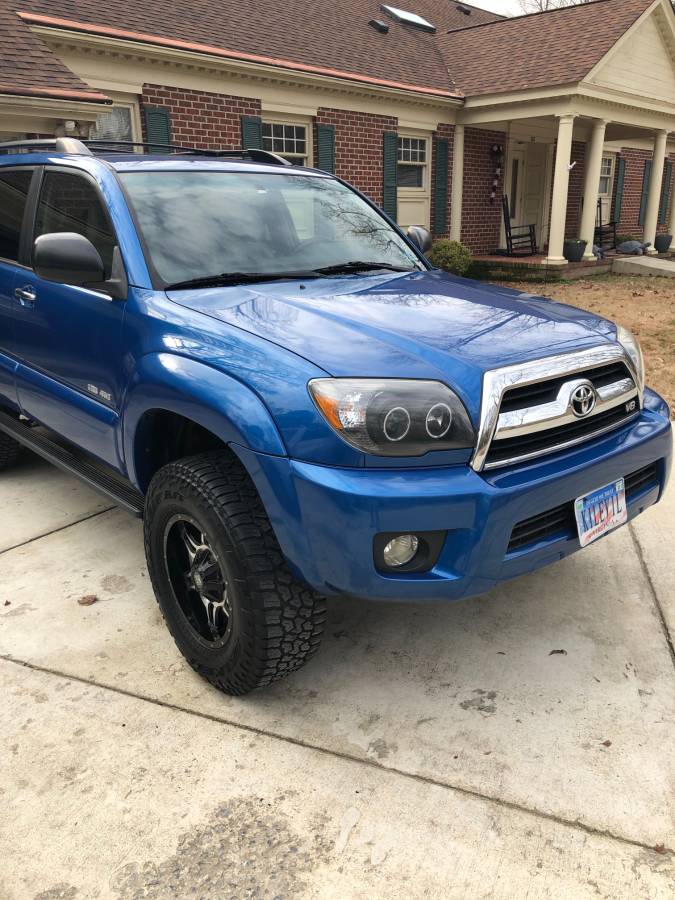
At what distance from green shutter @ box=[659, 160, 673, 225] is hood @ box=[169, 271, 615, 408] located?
24411mm

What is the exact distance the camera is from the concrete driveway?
1940 millimetres

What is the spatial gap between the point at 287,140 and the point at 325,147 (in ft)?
2.29

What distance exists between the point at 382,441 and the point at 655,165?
18506mm

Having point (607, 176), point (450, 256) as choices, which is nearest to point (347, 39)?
point (450, 256)

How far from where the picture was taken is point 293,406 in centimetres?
215

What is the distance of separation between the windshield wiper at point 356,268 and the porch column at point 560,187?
40.3ft

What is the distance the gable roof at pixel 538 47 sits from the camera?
14141mm

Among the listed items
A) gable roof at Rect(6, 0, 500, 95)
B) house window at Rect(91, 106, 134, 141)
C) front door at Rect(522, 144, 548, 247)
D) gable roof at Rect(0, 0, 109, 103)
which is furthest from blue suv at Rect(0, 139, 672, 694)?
front door at Rect(522, 144, 548, 247)

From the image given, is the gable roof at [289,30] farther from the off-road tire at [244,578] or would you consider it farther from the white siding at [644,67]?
the off-road tire at [244,578]

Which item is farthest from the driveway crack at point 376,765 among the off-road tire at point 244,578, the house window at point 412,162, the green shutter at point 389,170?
the house window at point 412,162

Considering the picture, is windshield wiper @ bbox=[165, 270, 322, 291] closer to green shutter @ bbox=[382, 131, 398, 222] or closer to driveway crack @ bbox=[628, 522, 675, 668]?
driveway crack @ bbox=[628, 522, 675, 668]

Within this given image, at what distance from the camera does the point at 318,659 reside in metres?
2.88

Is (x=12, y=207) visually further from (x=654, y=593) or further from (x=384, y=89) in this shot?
(x=384, y=89)

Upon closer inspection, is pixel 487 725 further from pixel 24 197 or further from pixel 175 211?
pixel 24 197
